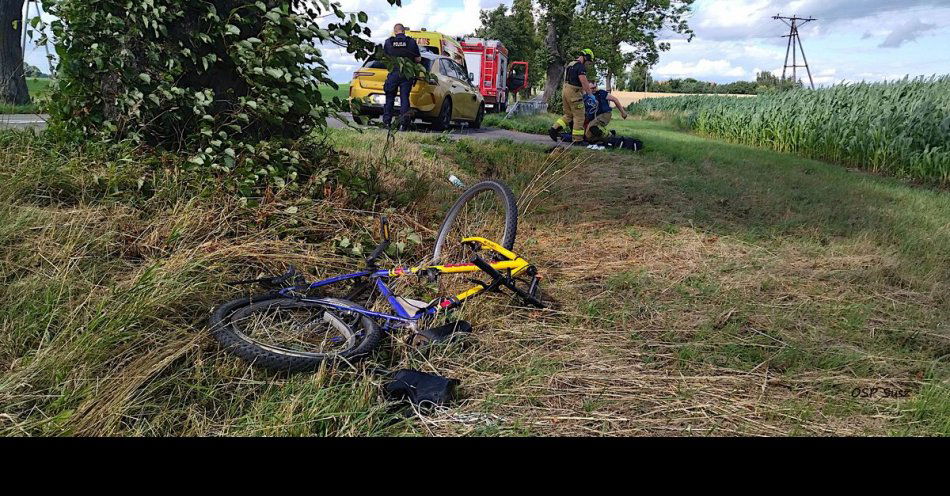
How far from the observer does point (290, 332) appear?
3.31 m

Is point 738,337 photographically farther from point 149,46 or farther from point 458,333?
point 149,46

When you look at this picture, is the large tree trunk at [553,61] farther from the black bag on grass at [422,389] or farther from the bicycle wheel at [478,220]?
the black bag on grass at [422,389]

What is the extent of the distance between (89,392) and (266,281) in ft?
3.89

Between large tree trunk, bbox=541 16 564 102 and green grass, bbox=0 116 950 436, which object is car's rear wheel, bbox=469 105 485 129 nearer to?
green grass, bbox=0 116 950 436

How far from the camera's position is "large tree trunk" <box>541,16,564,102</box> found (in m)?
33.2

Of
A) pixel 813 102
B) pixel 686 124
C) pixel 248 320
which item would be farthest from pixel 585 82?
pixel 686 124

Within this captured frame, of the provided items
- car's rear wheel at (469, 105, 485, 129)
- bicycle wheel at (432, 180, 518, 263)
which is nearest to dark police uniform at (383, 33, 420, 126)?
car's rear wheel at (469, 105, 485, 129)

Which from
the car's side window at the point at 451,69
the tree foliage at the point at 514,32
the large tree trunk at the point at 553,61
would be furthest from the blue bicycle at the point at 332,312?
the tree foliage at the point at 514,32

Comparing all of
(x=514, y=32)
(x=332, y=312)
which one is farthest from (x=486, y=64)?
(x=332, y=312)

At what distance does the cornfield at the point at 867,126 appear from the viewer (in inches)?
440

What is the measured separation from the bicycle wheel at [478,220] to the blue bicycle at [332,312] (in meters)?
0.10

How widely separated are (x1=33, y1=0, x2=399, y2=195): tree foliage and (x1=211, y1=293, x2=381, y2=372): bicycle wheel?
Answer: 1221 mm

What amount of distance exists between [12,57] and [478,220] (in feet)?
27.8

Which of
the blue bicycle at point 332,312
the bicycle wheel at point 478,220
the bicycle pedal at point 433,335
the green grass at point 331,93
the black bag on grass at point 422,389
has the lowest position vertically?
the black bag on grass at point 422,389
